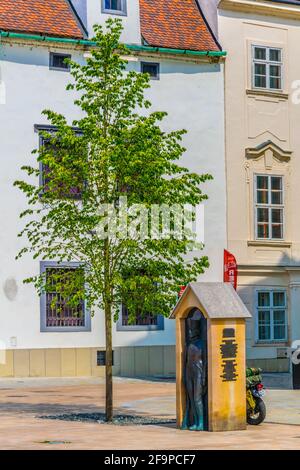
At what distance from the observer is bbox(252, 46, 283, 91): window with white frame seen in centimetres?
3175

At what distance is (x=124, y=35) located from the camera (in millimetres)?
30141

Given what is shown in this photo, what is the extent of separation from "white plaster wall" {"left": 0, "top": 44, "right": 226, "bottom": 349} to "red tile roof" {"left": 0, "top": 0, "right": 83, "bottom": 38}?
587 mm

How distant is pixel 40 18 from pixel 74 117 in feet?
9.80

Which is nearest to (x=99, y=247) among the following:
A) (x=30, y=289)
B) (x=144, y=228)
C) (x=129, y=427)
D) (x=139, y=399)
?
(x=144, y=228)

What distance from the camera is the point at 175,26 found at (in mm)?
31672

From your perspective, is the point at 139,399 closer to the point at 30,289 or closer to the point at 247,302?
the point at 30,289

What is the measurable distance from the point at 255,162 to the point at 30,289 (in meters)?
8.10

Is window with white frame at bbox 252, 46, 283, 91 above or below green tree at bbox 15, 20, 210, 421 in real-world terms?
above

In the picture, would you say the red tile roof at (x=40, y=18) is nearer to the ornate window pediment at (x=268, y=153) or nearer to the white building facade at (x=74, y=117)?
the white building facade at (x=74, y=117)

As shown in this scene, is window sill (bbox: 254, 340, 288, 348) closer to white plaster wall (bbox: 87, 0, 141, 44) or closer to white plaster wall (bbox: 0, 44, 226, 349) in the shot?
white plaster wall (bbox: 0, 44, 226, 349)

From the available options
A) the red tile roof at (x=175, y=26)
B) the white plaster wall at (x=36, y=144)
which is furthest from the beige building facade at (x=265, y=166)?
the red tile roof at (x=175, y=26)

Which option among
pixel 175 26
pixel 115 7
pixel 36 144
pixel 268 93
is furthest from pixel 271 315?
pixel 115 7

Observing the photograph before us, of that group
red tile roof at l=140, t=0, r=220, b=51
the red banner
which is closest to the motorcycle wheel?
the red banner

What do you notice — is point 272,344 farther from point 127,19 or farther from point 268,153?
point 127,19
